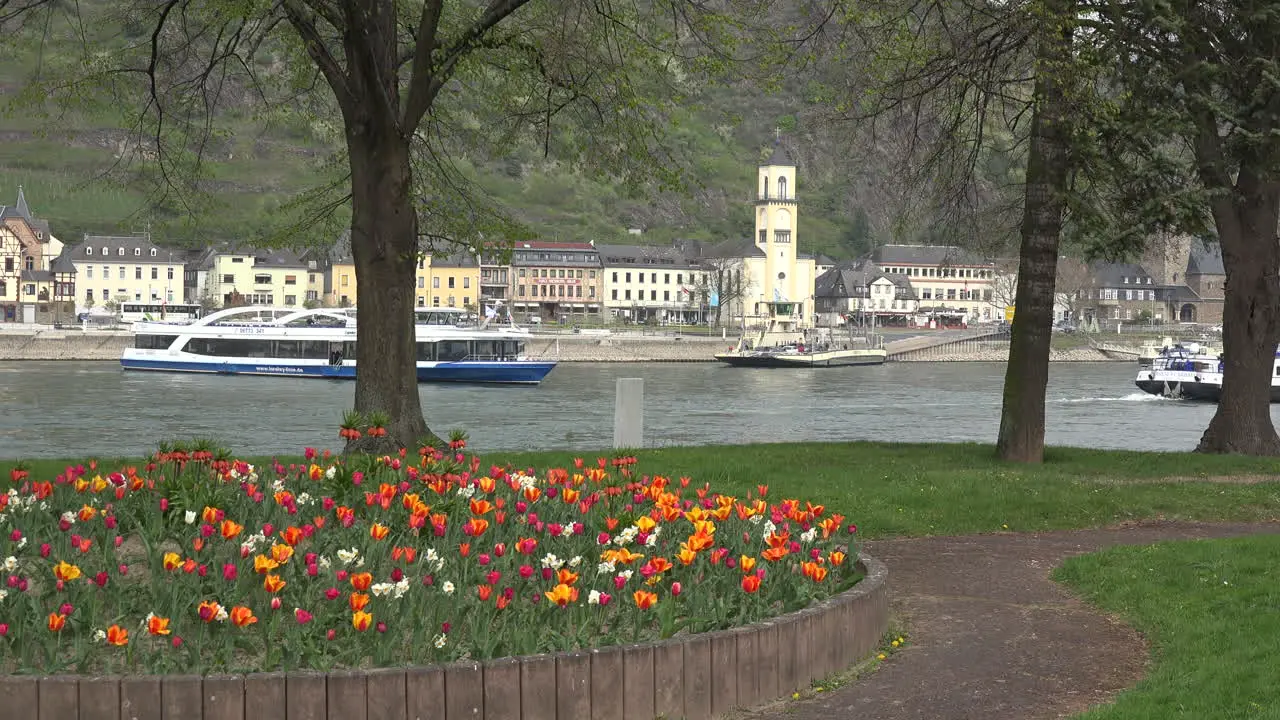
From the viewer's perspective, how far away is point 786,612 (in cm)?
908

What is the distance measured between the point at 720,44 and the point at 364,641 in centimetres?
1322

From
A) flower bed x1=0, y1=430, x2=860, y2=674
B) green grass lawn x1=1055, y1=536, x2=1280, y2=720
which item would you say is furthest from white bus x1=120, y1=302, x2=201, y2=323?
green grass lawn x1=1055, y1=536, x2=1280, y2=720

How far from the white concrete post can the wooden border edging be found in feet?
38.4

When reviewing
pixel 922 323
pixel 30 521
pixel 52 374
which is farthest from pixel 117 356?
pixel 922 323

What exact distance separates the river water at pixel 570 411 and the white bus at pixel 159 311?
41.2 m

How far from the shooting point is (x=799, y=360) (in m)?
120

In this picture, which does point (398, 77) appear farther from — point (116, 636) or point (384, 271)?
point (116, 636)

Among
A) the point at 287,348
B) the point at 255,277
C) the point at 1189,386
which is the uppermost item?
the point at 255,277

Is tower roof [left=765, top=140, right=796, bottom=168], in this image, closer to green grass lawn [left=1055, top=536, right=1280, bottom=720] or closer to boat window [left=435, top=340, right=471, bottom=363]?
boat window [left=435, top=340, right=471, bottom=363]

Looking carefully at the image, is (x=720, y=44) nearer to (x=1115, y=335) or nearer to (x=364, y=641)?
(x=364, y=641)

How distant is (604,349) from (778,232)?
254 feet

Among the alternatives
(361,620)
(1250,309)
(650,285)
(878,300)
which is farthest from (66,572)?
(878,300)

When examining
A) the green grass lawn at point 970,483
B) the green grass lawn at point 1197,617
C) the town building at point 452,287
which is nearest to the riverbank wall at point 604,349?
the town building at point 452,287

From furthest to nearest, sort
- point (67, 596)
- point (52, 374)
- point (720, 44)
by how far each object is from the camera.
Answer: point (52, 374), point (720, 44), point (67, 596)
